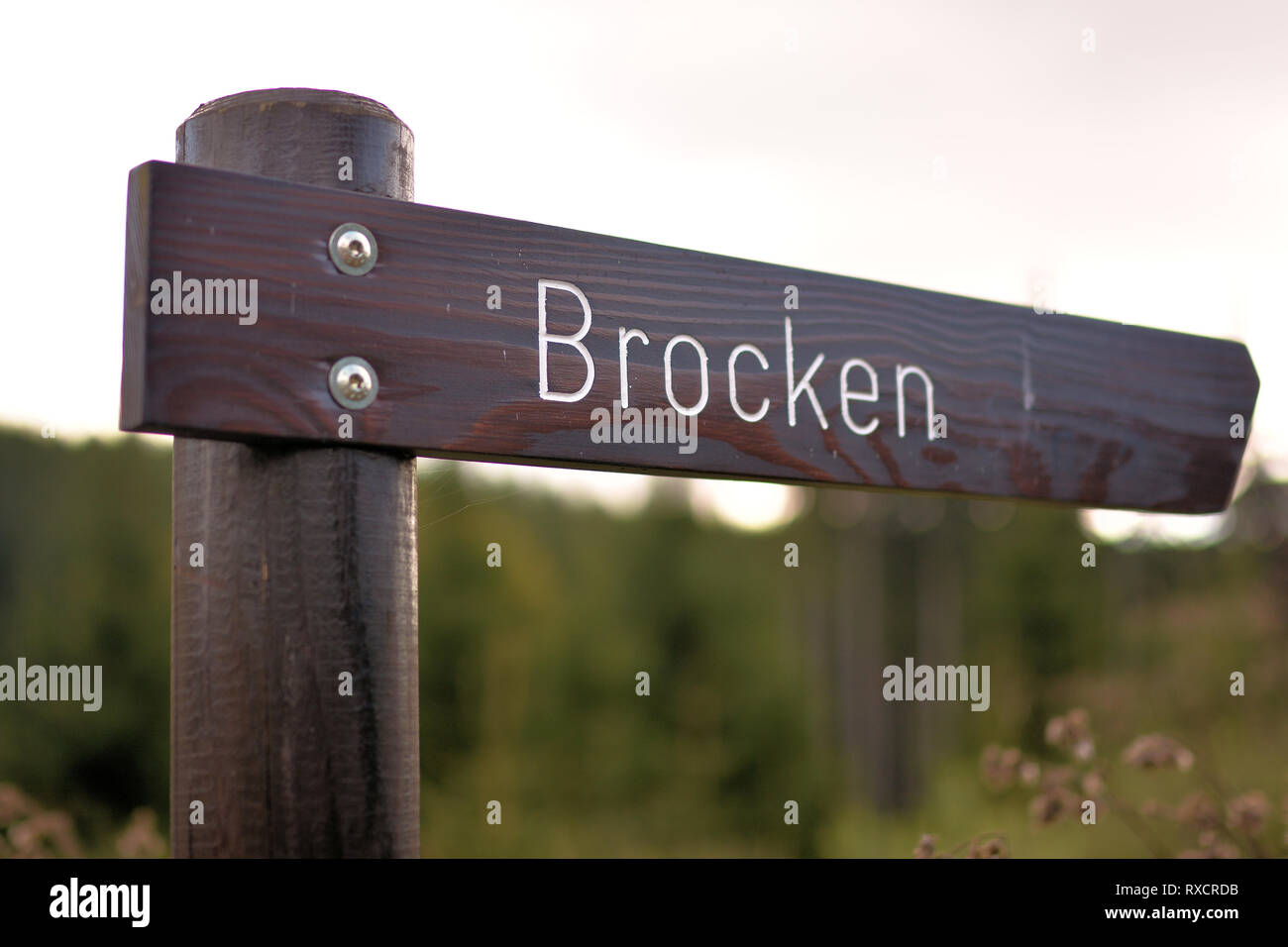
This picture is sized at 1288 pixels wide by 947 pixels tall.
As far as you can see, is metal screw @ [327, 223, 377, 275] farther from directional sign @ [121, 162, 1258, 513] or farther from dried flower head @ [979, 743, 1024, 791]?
dried flower head @ [979, 743, 1024, 791]

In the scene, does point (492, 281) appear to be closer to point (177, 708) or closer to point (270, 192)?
point (270, 192)

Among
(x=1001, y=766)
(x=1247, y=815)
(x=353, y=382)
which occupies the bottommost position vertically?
(x=1247, y=815)

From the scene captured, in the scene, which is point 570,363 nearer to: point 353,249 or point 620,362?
point 620,362

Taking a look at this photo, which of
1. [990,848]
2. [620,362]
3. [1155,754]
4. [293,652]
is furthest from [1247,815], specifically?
[293,652]

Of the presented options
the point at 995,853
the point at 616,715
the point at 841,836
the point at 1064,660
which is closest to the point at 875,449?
the point at 995,853

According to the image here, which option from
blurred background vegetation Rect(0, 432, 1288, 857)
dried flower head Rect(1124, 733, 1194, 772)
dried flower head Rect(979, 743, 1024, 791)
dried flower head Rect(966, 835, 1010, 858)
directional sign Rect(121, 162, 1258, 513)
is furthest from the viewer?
blurred background vegetation Rect(0, 432, 1288, 857)

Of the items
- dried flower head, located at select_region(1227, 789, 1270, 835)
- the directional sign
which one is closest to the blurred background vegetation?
dried flower head, located at select_region(1227, 789, 1270, 835)

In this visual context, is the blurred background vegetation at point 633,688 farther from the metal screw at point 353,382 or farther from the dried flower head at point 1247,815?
the metal screw at point 353,382

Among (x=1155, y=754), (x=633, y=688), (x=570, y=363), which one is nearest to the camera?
(x=570, y=363)

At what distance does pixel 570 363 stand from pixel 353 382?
0.24 meters

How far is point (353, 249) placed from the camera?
1.02m

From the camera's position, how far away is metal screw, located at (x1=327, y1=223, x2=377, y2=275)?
3.32ft
